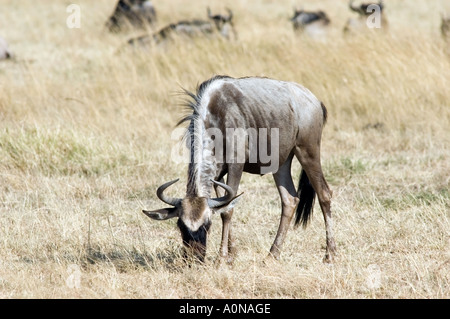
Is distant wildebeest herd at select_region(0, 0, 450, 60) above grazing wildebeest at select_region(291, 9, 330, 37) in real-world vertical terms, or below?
above

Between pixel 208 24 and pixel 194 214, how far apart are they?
31.9ft

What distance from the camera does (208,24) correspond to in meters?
13.9

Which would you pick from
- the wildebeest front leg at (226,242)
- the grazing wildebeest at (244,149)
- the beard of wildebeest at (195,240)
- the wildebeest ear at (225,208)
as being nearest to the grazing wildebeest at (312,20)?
the grazing wildebeest at (244,149)

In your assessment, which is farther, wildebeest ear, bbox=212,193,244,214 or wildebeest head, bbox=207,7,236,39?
wildebeest head, bbox=207,7,236,39

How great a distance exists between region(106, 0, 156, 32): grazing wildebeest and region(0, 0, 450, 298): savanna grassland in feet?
9.97

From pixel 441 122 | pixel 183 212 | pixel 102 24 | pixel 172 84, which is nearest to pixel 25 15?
pixel 102 24

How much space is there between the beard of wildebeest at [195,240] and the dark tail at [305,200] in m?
1.45

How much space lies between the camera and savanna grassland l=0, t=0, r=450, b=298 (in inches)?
187

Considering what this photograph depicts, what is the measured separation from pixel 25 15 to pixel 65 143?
1139cm

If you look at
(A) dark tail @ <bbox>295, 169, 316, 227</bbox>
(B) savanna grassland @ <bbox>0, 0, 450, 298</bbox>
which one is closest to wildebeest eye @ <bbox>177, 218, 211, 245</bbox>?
(B) savanna grassland @ <bbox>0, 0, 450, 298</bbox>

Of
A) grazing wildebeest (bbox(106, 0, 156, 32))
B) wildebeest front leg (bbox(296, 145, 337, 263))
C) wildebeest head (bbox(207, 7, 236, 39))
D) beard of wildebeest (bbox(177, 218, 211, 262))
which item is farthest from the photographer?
grazing wildebeest (bbox(106, 0, 156, 32))

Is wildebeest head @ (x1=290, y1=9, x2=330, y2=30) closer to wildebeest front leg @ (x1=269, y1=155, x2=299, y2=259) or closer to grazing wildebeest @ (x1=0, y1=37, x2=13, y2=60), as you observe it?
grazing wildebeest @ (x1=0, y1=37, x2=13, y2=60)

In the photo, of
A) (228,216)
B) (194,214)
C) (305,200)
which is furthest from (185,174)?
(194,214)

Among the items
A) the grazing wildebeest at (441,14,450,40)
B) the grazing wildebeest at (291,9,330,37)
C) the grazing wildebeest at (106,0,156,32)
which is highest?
Result: the grazing wildebeest at (441,14,450,40)
